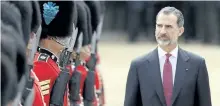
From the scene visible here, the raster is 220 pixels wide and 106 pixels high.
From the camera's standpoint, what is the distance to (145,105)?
5.13 m

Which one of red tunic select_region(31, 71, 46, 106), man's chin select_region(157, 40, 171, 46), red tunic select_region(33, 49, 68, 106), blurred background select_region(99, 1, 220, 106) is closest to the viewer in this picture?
man's chin select_region(157, 40, 171, 46)

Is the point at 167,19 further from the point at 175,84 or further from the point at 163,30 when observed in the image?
the point at 175,84

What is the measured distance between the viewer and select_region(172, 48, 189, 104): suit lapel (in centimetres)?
511

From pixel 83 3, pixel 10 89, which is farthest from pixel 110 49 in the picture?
pixel 10 89

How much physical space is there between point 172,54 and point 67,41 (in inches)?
49.5

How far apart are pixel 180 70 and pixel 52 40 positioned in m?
1.18

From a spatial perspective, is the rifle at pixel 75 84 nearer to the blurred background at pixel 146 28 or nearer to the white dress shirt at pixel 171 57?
the white dress shirt at pixel 171 57

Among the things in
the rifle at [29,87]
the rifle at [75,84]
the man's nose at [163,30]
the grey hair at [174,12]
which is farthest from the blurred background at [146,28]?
the rifle at [29,87]

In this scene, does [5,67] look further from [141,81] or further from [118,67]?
[118,67]

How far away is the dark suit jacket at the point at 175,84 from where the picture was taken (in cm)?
511

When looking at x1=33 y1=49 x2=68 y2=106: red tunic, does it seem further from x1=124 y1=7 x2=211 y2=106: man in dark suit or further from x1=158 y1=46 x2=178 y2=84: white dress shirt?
x1=158 y1=46 x2=178 y2=84: white dress shirt

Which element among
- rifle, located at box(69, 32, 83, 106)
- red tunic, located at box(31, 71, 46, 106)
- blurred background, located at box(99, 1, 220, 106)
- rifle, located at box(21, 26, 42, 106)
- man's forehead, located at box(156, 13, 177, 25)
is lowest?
blurred background, located at box(99, 1, 220, 106)

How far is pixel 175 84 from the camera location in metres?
5.12

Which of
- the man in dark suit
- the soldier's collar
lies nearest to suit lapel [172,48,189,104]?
the man in dark suit
